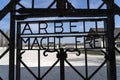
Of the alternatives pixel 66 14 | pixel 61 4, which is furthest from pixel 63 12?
pixel 61 4

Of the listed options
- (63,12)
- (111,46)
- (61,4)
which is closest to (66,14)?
(63,12)

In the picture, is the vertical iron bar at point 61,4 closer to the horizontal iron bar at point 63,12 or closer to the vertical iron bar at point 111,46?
the horizontal iron bar at point 63,12

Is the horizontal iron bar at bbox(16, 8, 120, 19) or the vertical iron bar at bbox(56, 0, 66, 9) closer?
the horizontal iron bar at bbox(16, 8, 120, 19)

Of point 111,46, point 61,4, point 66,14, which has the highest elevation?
point 61,4

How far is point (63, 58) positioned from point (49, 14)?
0.91m

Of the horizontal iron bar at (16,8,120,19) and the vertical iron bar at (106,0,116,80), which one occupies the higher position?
the horizontal iron bar at (16,8,120,19)

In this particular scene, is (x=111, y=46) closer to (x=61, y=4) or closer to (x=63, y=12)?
(x=63, y=12)

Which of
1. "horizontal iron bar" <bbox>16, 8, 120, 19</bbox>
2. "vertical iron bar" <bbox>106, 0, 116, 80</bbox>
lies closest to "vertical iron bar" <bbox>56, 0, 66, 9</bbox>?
"horizontal iron bar" <bbox>16, 8, 120, 19</bbox>

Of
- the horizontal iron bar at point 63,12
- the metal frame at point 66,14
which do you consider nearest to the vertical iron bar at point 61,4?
the metal frame at point 66,14

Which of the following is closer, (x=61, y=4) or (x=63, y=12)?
(x=63, y=12)

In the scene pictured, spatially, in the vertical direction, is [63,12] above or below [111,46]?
above

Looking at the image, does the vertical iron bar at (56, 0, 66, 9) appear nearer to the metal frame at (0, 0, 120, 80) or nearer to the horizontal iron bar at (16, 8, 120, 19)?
the metal frame at (0, 0, 120, 80)

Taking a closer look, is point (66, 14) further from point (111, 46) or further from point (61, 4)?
point (111, 46)

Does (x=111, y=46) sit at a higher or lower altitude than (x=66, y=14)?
lower
